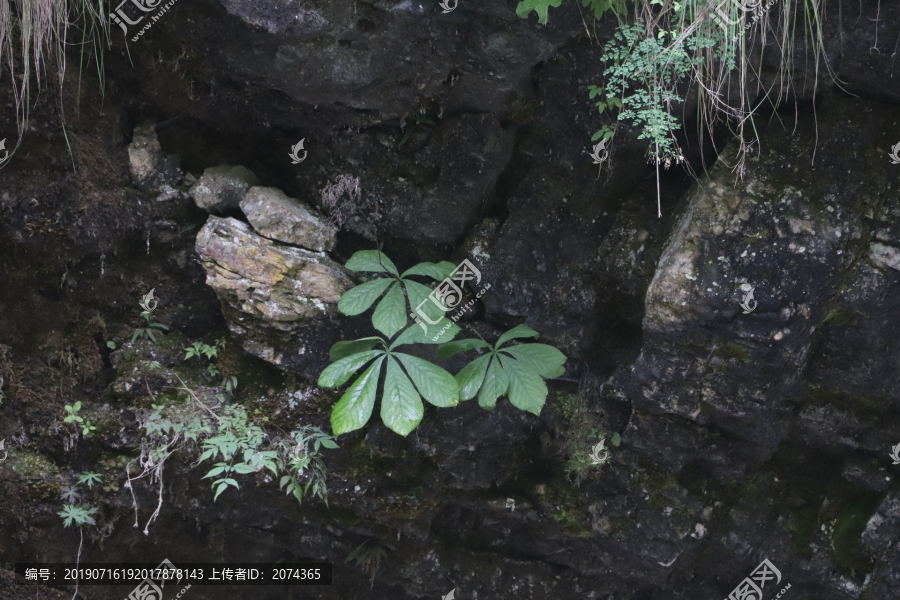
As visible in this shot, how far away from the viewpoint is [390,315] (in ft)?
9.16

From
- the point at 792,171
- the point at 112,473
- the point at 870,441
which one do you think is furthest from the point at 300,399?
the point at 870,441

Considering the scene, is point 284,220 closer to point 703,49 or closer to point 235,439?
point 235,439

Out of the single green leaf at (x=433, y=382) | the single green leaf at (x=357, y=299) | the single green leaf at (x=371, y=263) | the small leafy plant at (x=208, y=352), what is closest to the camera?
the single green leaf at (x=433, y=382)

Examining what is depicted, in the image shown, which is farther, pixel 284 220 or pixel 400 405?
pixel 284 220

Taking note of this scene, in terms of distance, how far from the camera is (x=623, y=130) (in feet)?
10.7

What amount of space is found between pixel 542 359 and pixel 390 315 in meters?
0.70

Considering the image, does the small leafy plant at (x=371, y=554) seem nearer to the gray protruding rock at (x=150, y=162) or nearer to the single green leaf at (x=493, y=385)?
the single green leaf at (x=493, y=385)

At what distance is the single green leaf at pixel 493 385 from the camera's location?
2797 mm

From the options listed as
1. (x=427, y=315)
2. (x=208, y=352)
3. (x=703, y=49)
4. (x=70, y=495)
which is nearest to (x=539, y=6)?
(x=703, y=49)

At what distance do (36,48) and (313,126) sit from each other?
1.22 m

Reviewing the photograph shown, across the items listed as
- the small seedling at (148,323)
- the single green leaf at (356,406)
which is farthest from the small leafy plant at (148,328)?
the single green leaf at (356,406)

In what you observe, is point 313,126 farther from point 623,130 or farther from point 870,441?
point 870,441

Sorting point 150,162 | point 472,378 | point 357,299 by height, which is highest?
point 150,162

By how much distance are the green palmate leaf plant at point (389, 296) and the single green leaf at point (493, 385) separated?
0.24 m
